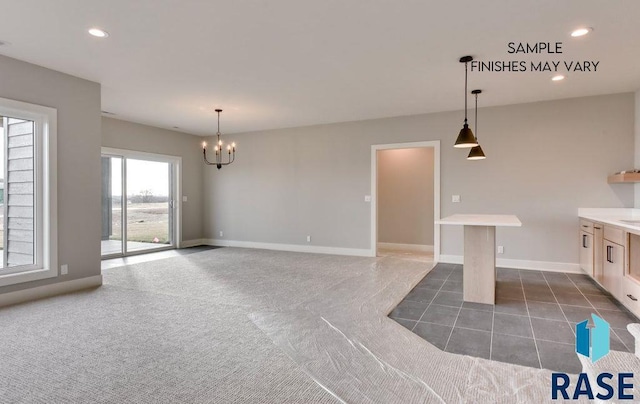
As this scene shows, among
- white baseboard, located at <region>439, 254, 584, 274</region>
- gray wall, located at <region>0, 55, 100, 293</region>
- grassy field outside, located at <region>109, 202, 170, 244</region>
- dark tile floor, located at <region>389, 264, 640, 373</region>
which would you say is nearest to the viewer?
dark tile floor, located at <region>389, 264, 640, 373</region>

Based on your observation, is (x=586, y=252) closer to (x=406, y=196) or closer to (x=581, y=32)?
(x=581, y=32)

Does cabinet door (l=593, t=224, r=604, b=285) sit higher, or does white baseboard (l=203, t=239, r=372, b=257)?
cabinet door (l=593, t=224, r=604, b=285)

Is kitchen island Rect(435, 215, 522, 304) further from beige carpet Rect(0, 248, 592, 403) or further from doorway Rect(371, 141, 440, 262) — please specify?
doorway Rect(371, 141, 440, 262)

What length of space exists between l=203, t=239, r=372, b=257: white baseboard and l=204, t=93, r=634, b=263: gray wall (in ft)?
0.36

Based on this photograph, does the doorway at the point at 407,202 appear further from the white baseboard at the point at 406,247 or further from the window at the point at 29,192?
the window at the point at 29,192

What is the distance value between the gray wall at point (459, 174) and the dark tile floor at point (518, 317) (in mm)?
1128

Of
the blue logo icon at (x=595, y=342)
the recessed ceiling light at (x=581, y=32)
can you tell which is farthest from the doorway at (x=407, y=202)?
the blue logo icon at (x=595, y=342)

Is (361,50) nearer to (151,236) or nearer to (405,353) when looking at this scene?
(405,353)

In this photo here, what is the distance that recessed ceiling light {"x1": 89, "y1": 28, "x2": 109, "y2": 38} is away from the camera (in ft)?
10.6

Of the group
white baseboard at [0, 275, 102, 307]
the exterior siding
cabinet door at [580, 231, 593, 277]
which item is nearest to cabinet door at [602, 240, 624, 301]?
cabinet door at [580, 231, 593, 277]

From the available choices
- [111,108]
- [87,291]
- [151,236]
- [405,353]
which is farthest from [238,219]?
[405,353]

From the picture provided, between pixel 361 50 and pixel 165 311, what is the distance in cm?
337

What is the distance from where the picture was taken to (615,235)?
3.71m

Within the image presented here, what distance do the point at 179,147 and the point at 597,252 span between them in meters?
7.92
